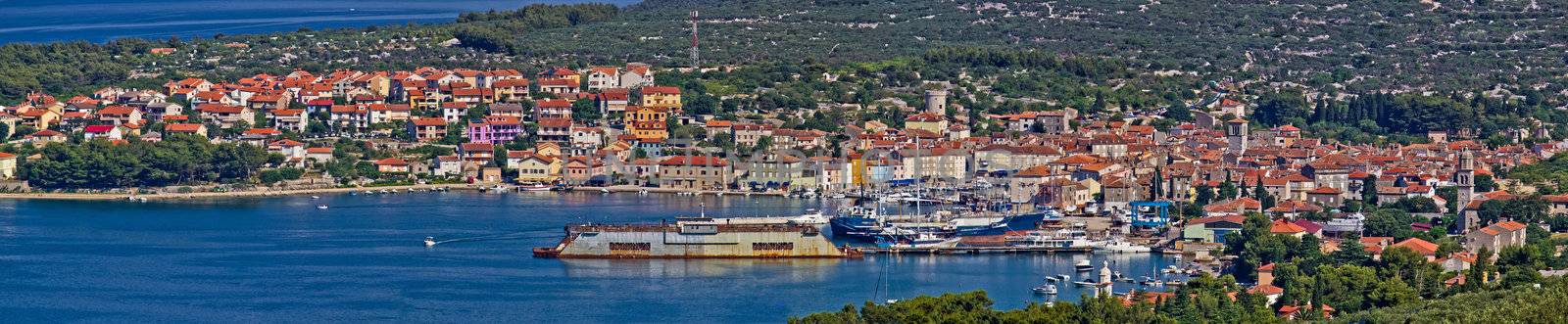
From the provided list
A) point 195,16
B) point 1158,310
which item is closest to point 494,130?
point 1158,310

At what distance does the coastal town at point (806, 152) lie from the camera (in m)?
36.5

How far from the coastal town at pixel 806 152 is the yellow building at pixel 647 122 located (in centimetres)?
5

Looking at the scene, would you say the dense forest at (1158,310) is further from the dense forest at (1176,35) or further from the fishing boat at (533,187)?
the dense forest at (1176,35)

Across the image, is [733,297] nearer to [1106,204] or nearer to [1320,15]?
[1106,204]

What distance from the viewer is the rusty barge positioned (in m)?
32.1

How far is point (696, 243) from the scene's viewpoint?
32312 millimetres

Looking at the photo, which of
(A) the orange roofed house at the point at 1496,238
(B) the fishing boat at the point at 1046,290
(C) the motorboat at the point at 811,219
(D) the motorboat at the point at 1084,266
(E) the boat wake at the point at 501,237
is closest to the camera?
(B) the fishing boat at the point at 1046,290

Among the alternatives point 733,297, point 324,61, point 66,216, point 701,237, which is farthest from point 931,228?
point 324,61

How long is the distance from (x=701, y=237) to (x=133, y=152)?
1501 cm

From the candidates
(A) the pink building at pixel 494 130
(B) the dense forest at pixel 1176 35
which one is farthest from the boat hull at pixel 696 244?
(B) the dense forest at pixel 1176 35

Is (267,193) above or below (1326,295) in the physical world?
above

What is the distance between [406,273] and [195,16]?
5984cm

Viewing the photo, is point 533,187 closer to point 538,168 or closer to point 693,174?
point 538,168

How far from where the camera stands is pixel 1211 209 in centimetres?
3575
